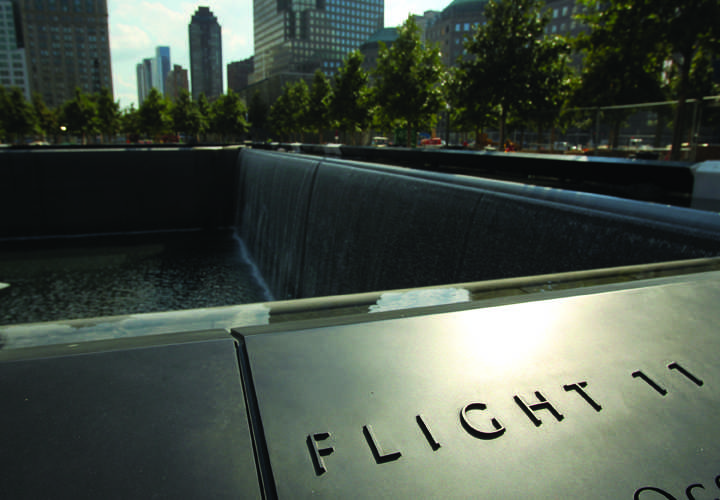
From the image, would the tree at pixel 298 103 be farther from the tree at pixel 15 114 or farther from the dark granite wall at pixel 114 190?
the dark granite wall at pixel 114 190

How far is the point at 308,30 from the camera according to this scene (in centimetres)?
14012

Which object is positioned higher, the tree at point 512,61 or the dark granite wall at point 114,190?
the tree at point 512,61

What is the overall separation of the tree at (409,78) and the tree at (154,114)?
106ft

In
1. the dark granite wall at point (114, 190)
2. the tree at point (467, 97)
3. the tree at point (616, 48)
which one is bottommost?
the dark granite wall at point (114, 190)

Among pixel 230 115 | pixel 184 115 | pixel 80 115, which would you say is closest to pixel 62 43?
pixel 80 115

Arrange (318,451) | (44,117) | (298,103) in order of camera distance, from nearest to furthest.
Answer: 1. (318,451)
2. (298,103)
3. (44,117)

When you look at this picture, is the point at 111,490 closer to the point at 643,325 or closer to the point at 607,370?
the point at 607,370

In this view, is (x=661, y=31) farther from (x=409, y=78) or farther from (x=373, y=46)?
(x=373, y=46)

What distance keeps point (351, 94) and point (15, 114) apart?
3405 centimetres

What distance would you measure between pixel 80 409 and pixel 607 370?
0.98m

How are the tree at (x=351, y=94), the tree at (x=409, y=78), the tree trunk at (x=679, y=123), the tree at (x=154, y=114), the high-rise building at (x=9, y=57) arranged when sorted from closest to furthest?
the tree trunk at (x=679, y=123) < the tree at (x=409, y=78) < the tree at (x=351, y=94) < the tree at (x=154, y=114) < the high-rise building at (x=9, y=57)

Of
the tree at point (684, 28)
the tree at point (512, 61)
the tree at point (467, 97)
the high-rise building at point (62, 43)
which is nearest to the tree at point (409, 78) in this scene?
the tree at point (467, 97)

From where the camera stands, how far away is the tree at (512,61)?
1869 cm

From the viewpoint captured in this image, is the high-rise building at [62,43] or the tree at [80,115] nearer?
the tree at [80,115]
